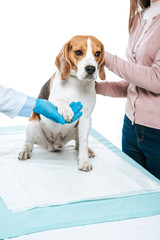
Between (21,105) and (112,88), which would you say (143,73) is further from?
(21,105)

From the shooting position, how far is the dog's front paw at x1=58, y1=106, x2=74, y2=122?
1737 mm

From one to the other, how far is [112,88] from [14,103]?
0.81 metres

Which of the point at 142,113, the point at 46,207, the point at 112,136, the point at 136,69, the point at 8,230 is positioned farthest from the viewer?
the point at 112,136

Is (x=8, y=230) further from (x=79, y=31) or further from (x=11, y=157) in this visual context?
(x=79, y=31)

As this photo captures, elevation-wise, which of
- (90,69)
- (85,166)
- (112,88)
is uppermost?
(90,69)

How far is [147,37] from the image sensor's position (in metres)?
1.85

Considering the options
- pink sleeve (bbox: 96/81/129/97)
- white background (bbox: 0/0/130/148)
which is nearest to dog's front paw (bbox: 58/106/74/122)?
pink sleeve (bbox: 96/81/129/97)

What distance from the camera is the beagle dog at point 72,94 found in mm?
1827

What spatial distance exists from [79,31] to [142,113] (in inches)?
78.8

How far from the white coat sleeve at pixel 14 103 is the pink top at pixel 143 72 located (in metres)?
0.54

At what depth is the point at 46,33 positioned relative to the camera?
369cm

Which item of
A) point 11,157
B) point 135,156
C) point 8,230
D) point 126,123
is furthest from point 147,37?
point 8,230

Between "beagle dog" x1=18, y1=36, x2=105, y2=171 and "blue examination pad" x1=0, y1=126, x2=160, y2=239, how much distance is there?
0.39m

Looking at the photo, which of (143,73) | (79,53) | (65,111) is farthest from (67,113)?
(143,73)
